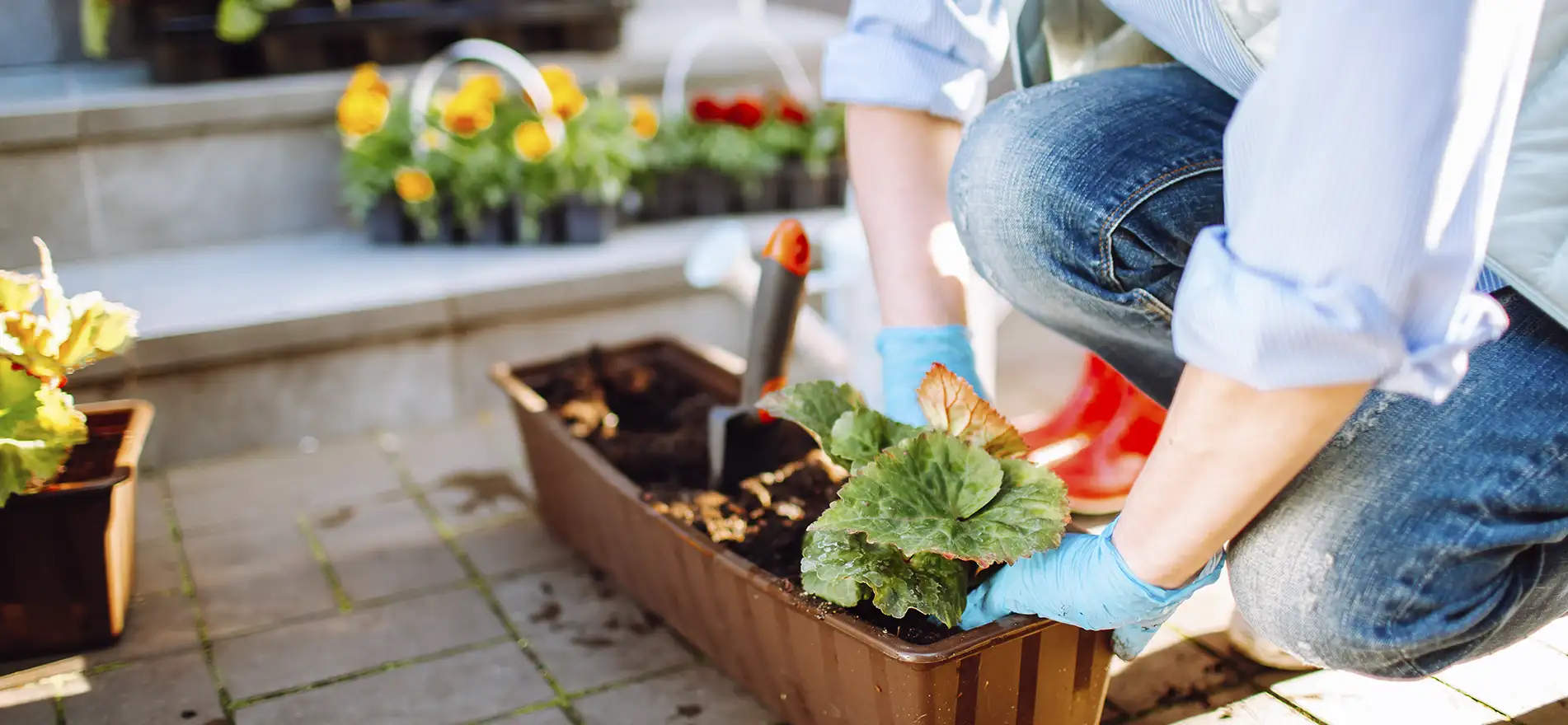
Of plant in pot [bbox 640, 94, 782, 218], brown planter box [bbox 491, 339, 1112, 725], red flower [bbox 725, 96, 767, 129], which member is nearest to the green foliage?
plant in pot [bbox 640, 94, 782, 218]

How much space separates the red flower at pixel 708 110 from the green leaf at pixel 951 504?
1.38 meters

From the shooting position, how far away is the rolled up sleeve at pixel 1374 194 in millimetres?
681

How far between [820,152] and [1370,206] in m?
1.63

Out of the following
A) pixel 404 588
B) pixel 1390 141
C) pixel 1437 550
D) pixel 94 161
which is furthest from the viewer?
pixel 94 161

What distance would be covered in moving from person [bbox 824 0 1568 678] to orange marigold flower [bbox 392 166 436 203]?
3.27 feet

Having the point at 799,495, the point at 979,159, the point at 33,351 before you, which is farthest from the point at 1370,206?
the point at 33,351

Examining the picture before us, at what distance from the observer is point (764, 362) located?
4.24 ft

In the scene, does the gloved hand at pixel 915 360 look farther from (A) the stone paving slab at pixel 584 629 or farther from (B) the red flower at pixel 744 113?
(B) the red flower at pixel 744 113

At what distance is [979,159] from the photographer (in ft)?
3.68

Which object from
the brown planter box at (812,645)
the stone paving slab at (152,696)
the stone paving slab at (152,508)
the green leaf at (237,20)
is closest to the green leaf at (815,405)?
the brown planter box at (812,645)

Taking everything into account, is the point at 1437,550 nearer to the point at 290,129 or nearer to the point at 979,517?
the point at 979,517

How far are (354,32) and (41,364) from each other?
4.22 feet

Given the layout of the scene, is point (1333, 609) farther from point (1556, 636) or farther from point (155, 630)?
point (155, 630)

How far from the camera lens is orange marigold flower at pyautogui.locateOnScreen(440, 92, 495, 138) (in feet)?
6.59
